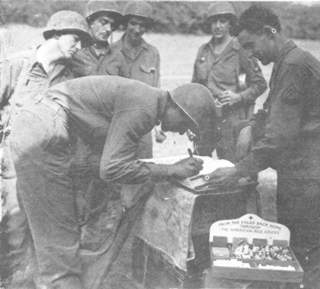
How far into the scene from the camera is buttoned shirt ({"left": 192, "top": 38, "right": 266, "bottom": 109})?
5.40 metres

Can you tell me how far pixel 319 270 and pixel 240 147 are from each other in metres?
1.11

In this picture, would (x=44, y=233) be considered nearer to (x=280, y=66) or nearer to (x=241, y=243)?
(x=241, y=243)

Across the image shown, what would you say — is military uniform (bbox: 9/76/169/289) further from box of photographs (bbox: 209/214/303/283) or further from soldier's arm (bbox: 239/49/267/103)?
soldier's arm (bbox: 239/49/267/103)

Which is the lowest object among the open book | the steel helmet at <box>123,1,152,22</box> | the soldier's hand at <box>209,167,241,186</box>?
the open book

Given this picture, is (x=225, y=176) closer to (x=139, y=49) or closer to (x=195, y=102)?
(x=195, y=102)

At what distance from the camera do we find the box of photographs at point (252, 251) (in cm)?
304

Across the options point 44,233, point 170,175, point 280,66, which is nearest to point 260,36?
point 280,66

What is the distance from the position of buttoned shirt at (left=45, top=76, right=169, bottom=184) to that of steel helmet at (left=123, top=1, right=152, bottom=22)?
1.78 m

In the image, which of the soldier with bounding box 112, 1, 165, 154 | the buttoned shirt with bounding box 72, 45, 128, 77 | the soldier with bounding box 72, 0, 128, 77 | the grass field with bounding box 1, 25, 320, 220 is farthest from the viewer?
the grass field with bounding box 1, 25, 320, 220

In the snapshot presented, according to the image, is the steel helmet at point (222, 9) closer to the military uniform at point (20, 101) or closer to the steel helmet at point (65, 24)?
the steel helmet at point (65, 24)

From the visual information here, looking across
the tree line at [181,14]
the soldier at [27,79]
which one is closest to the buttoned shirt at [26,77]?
the soldier at [27,79]

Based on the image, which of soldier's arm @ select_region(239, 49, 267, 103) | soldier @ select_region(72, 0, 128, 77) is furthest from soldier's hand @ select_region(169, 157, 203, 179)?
soldier's arm @ select_region(239, 49, 267, 103)

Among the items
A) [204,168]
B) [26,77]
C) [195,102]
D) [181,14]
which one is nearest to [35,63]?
[26,77]

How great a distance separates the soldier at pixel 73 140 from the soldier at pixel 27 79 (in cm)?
38
